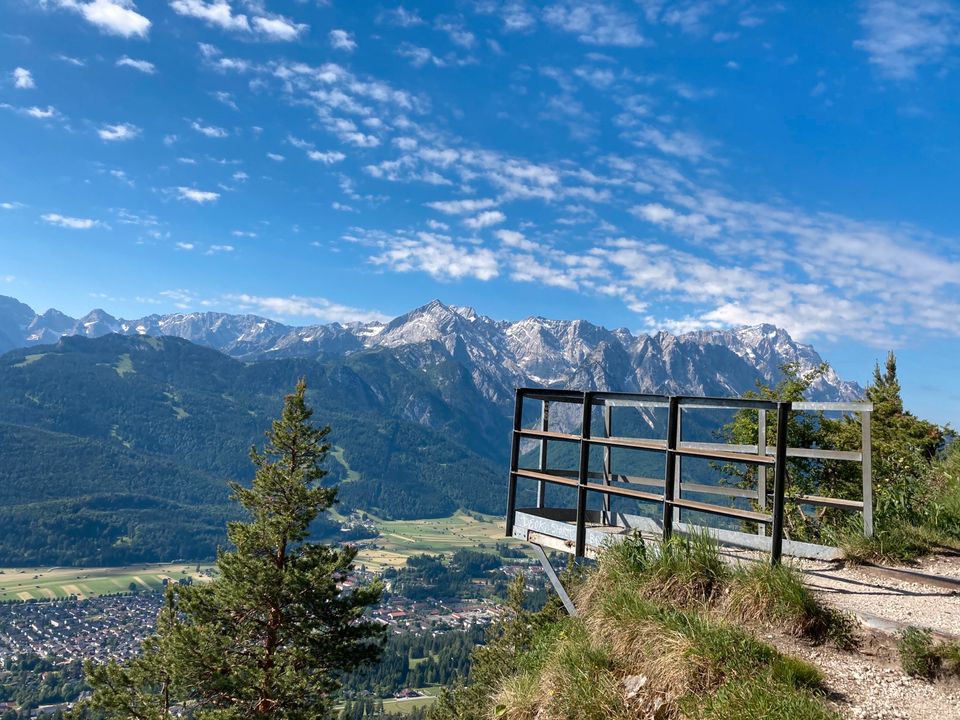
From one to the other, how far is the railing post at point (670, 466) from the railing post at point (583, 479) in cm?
111

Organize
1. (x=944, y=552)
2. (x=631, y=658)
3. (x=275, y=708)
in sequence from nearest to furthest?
(x=631, y=658) → (x=944, y=552) → (x=275, y=708)

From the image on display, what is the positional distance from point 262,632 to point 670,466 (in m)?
19.1

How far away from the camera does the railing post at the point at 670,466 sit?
8.03 meters

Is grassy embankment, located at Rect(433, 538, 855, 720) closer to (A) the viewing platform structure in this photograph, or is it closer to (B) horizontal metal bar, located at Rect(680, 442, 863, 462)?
(A) the viewing platform structure

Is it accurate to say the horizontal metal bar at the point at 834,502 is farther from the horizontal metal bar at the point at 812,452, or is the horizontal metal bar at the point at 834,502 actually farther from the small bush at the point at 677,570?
the small bush at the point at 677,570

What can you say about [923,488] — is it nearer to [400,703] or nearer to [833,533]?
[833,533]

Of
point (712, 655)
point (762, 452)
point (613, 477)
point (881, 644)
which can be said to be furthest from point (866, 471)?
point (613, 477)

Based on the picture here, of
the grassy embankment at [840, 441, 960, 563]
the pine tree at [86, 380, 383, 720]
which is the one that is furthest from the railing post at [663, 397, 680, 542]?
the pine tree at [86, 380, 383, 720]

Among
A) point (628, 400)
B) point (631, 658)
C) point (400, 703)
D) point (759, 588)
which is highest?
point (628, 400)

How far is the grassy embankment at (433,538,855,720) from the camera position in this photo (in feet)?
18.1

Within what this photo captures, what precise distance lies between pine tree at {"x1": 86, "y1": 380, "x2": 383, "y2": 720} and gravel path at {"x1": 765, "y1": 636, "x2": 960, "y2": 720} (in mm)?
17551

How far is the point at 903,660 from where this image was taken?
5.89m

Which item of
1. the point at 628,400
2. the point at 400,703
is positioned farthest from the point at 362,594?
the point at 400,703

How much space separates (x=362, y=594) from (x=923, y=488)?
19.0 meters
